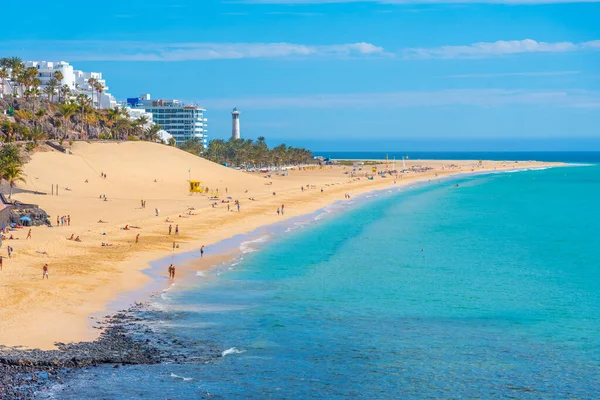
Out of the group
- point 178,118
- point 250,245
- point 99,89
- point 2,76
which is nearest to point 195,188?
point 250,245

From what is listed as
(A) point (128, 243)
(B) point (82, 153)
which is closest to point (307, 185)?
(B) point (82, 153)

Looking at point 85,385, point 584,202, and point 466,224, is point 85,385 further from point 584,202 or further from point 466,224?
point 584,202

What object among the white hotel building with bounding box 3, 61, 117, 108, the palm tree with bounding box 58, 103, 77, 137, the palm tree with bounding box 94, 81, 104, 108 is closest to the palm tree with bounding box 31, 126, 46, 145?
the palm tree with bounding box 58, 103, 77, 137

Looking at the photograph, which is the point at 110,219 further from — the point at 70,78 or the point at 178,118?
the point at 178,118

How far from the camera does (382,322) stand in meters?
32.0

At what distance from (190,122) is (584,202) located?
373 ft

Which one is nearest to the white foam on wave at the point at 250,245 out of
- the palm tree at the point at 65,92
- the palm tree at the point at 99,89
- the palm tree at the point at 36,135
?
the palm tree at the point at 36,135

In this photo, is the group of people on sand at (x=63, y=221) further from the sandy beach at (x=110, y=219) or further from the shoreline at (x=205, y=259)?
the shoreline at (x=205, y=259)

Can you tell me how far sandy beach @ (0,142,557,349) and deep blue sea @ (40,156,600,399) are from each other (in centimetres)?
392

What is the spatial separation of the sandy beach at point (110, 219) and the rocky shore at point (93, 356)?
2.98ft

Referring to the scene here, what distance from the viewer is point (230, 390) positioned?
76.3ft

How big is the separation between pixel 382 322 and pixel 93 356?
1239 cm

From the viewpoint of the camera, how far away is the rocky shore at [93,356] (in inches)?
880

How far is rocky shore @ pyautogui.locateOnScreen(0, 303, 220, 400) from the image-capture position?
2236 cm
